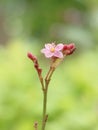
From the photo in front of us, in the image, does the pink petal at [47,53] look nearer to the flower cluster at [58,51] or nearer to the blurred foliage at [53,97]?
the flower cluster at [58,51]

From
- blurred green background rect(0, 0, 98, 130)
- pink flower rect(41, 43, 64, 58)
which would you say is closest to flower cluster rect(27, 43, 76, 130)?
pink flower rect(41, 43, 64, 58)

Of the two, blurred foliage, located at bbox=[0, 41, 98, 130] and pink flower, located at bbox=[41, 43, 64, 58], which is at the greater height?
pink flower, located at bbox=[41, 43, 64, 58]

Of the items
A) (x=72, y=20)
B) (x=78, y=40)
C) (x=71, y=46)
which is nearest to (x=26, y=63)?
(x=78, y=40)

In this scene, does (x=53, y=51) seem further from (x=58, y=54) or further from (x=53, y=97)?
(x=53, y=97)

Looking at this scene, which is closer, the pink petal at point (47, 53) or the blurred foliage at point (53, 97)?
the pink petal at point (47, 53)

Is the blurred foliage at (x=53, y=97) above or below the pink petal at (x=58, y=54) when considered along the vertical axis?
below

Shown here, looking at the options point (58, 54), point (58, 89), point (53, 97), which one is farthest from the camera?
point (58, 89)

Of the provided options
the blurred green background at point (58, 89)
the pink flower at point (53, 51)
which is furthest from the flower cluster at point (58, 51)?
the blurred green background at point (58, 89)

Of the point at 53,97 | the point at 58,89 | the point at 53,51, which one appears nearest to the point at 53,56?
the point at 53,51

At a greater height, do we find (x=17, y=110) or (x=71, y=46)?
(x=71, y=46)

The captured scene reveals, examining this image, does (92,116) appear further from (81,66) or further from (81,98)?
(81,66)

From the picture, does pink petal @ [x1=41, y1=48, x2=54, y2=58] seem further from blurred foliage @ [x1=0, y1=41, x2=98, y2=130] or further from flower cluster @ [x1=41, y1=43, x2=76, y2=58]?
blurred foliage @ [x1=0, y1=41, x2=98, y2=130]
